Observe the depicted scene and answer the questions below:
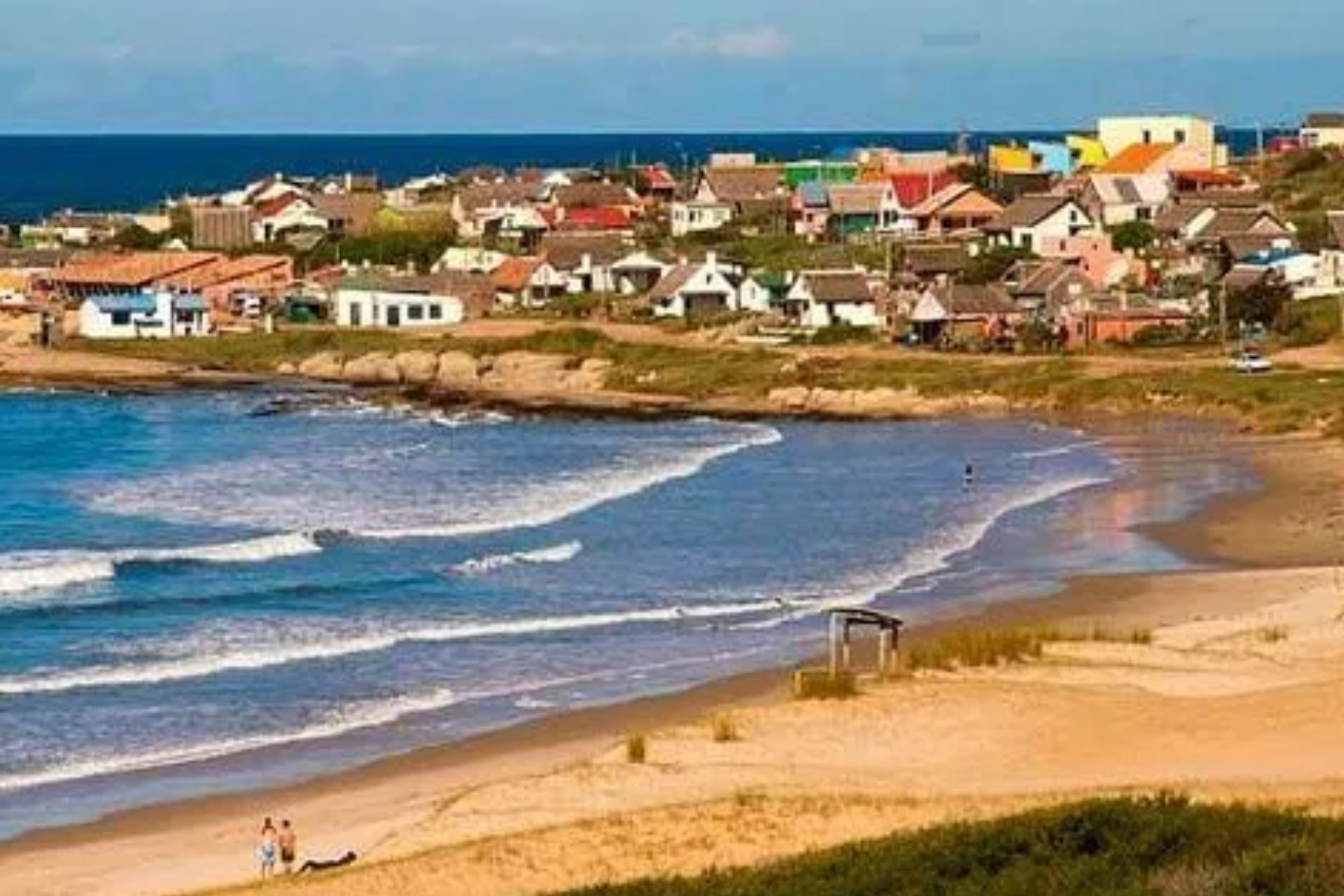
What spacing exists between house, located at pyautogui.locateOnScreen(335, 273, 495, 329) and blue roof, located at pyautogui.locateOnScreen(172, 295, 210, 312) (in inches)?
157

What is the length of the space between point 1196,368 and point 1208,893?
4856cm

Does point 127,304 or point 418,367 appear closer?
point 418,367

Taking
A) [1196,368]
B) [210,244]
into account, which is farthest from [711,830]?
[210,244]

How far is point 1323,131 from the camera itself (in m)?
109

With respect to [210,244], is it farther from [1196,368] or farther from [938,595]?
[938,595]

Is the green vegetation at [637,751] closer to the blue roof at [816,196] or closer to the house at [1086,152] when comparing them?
the blue roof at [816,196]

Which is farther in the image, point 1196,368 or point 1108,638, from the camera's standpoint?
Answer: point 1196,368

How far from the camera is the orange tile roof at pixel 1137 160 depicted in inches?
3812

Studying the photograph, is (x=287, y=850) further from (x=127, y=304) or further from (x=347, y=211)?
(x=347, y=211)

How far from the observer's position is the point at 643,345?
2844 inches

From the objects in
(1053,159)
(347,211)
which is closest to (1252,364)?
(347,211)

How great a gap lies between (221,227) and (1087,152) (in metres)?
34.4

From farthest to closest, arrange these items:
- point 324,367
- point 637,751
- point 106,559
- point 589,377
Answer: point 324,367
point 589,377
point 106,559
point 637,751

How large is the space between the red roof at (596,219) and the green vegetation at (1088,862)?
78608 mm
